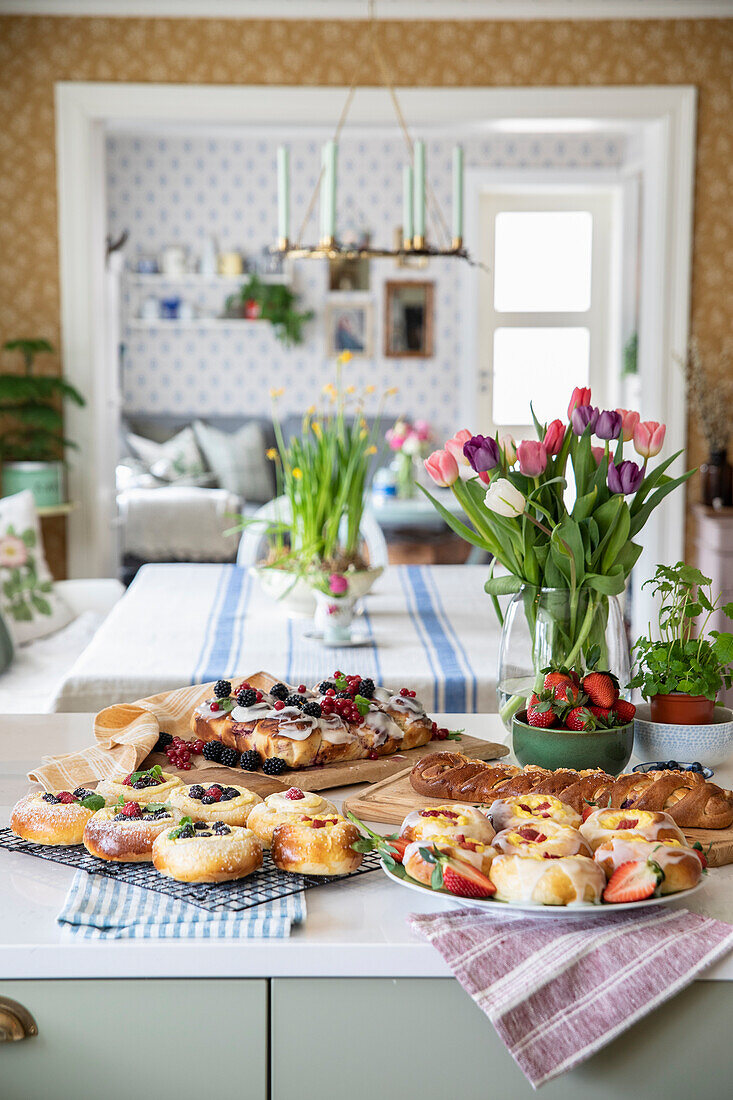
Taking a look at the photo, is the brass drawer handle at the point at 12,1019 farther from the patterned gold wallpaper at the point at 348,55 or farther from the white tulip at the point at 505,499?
the patterned gold wallpaper at the point at 348,55

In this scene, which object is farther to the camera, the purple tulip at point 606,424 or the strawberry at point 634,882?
the purple tulip at point 606,424

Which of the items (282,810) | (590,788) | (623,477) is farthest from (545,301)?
(282,810)

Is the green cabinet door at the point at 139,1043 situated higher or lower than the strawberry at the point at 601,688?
lower

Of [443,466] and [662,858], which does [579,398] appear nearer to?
[443,466]

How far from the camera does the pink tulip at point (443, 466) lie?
144 centimetres

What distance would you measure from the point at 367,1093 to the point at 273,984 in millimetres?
120

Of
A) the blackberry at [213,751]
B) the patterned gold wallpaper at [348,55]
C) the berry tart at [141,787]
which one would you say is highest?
→ the patterned gold wallpaper at [348,55]

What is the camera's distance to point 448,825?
1025mm

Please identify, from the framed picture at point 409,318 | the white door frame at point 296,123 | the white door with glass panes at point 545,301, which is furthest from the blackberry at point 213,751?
the framed picture at point 409,318

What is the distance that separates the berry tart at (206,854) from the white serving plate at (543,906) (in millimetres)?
132

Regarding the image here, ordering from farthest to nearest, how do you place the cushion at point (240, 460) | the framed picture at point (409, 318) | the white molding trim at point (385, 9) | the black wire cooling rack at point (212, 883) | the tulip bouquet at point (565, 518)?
the framed picture at point (409, 318) < the cushion at point (240, 460) < the white molding trim at point (385, 9) < the tulip bouquet at point (565, 518) < the black wire cooling rack at point (212, 883)

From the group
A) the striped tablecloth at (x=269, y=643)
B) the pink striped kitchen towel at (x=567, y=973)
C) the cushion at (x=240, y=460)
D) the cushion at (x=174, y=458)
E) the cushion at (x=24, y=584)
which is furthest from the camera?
the cushion at (x=240, y=460)

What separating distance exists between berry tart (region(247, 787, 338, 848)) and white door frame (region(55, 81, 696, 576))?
3.90 m

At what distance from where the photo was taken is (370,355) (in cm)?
767
